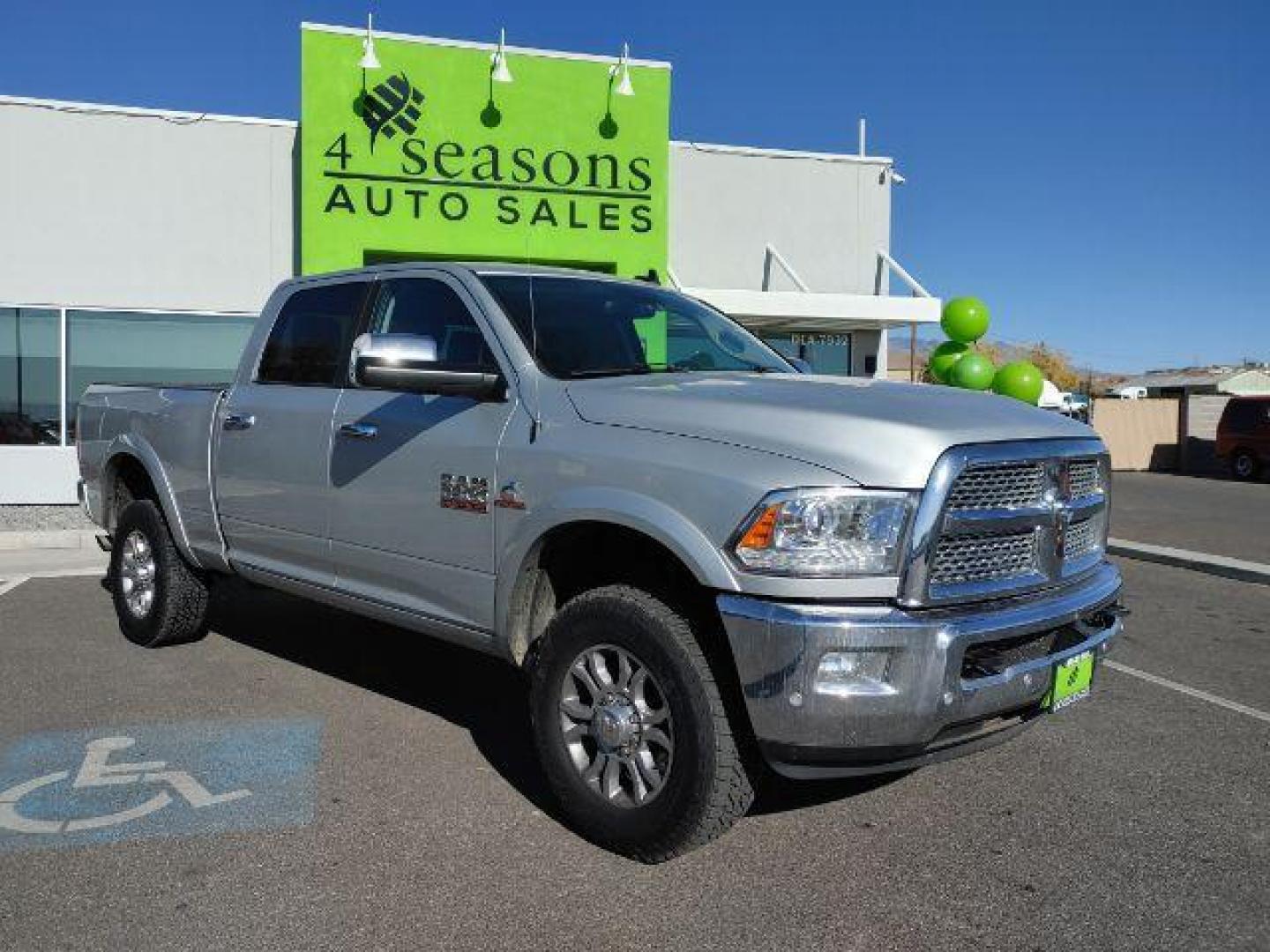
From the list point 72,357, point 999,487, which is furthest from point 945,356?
point 999,487

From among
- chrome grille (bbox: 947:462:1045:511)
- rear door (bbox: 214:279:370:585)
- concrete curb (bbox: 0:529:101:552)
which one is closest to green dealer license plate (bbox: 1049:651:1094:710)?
chrome grille (bbox: 947:462:1045:511)

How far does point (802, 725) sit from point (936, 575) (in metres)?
0.57

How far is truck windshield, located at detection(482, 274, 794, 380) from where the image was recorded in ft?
13.4

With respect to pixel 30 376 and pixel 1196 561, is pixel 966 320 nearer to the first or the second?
pixel 1196 561

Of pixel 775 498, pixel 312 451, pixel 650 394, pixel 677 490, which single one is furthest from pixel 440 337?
pixel 775 498

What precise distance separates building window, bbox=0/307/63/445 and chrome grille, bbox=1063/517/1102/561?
1270cm

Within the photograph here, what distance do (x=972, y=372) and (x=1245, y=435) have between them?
13.7 metres

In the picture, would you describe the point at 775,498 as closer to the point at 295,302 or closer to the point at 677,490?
the point at 677,490

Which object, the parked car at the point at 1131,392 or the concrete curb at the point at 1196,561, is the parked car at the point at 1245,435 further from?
the parked car at the point at 1131,392

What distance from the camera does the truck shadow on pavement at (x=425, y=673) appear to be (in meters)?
4.13

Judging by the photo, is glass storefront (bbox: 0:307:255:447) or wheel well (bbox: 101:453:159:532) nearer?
wheel well (bbox: 101:453:159:532)

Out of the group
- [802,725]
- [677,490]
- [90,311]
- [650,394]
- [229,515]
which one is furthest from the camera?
[90,311]

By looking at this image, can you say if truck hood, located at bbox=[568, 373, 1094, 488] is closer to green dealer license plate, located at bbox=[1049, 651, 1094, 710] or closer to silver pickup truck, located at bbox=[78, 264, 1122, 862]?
silver pickup truck, located at bbox=[78, 264, 1122, 862]

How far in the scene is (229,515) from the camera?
529 centimetres
